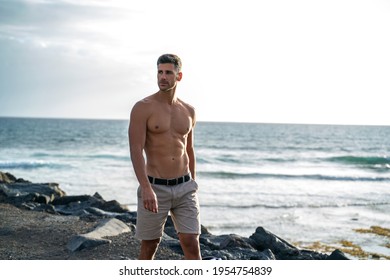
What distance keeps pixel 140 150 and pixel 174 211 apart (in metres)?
0.67

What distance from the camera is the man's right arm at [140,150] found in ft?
13.7

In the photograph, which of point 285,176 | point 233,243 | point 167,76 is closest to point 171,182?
point 167,76

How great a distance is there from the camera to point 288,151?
41.4m

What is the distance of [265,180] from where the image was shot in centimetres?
2362

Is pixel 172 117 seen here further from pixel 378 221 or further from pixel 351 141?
pixel 351 141

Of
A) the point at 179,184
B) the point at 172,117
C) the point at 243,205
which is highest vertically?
the point at 172,117

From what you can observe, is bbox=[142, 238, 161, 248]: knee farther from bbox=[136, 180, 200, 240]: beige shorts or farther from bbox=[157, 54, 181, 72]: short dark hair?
bbox=[157, 54, 181, 72]: short dark hair

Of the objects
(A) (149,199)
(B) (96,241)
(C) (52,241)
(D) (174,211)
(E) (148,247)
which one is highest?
(A) (149,199)

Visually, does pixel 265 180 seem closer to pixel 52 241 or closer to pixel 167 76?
pixel 52 241

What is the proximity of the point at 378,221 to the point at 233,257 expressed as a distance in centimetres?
790

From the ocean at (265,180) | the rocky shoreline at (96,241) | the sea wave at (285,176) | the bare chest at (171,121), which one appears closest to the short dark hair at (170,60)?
the bare chest at (171,121)

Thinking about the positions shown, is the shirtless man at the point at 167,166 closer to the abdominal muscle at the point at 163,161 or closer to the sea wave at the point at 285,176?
the abdominal muscle at the point at 163,161
